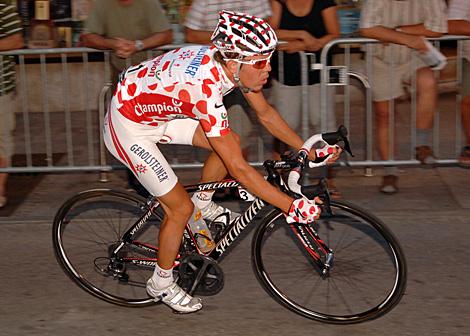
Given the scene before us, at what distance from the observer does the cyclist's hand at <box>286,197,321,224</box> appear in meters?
5.11

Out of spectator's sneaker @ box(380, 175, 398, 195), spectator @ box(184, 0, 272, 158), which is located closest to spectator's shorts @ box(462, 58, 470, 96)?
spectator's sneaker @ box(380, 175, 398, 195)

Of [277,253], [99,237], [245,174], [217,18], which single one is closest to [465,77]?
[217,18]

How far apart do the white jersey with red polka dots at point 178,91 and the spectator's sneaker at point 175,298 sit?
1.00 meters

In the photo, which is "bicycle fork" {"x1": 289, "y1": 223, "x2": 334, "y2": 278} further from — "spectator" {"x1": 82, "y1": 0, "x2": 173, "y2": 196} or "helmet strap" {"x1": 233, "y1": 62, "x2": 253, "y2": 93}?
"spectator" {"x1": 82, "y1": 0, "x2": 173, "y2": 196}

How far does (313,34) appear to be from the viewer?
8.03 meters

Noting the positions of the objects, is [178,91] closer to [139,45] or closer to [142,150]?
[142,150]

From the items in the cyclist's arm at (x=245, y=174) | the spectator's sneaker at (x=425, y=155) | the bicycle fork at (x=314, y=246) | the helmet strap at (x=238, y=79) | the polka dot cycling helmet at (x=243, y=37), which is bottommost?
the spectator's sneaker at (x=425, y=155)

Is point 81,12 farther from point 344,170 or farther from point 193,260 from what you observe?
point 193,260

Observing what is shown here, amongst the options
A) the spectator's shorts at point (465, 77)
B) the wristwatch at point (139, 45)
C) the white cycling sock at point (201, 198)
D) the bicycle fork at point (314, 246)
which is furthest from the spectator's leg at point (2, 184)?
the spectator's shorts at point (465, 77)

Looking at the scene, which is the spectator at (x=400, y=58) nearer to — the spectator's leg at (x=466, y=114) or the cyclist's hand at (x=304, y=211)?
the spectator's leg at (x=466, y=114)

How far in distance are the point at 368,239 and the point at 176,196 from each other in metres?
1.29

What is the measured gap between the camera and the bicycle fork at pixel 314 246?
18.0ft

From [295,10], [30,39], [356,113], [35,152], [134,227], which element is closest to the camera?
[134,227]

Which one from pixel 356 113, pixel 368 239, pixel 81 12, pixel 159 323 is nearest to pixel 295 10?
pixel 356 113
